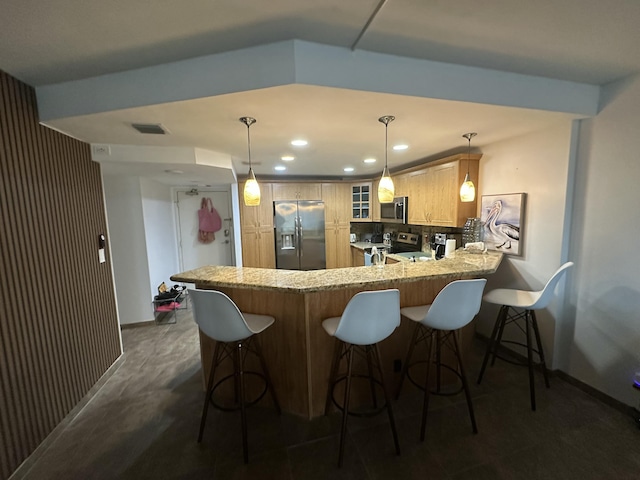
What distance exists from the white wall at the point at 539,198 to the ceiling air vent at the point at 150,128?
3146 millimetres

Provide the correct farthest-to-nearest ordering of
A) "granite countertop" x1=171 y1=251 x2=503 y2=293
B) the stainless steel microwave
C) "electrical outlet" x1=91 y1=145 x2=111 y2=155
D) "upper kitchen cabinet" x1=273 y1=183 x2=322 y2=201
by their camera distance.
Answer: "upper kitchen cabinet" x1=273 y1=183 x2=322 y2=201 < the stainless steel microwave < "electrical outlet" x1=91 y1=145 x2=111 y2=155 < "granite countertop" x1=171 y1=251 x2=503 y2=293

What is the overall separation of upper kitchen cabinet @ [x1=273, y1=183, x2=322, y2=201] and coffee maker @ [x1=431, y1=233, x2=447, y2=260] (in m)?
2.28

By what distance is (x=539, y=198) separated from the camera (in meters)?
2.42

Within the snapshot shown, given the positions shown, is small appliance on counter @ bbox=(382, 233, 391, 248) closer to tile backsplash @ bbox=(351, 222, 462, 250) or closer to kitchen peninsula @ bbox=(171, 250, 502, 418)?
tile backsplash @ bbox=(351, 222, 462, 250)

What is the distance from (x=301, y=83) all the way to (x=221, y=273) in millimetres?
1438

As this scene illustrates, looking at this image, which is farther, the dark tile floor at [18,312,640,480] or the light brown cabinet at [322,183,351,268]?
the light brown cabinet at [322,183,351,268]

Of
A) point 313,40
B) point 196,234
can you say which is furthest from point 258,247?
point 313,40

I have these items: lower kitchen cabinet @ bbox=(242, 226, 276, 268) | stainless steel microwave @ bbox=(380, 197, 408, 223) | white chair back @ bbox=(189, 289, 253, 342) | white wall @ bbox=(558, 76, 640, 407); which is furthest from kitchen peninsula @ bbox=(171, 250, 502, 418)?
lower kitchen cabinet @ bbox=(242, 226, 276, 268)

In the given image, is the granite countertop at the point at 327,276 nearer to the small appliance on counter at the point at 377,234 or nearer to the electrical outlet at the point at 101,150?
the electrical outlet at the point at 101,150

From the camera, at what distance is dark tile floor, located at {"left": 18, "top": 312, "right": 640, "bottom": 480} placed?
61.8 inches

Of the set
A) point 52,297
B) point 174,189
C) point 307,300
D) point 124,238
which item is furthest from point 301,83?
point 174,189

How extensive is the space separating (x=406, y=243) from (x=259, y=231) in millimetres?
2631

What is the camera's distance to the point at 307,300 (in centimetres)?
186

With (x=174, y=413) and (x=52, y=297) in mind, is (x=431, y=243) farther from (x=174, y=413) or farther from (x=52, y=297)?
(x=52, y=297)
